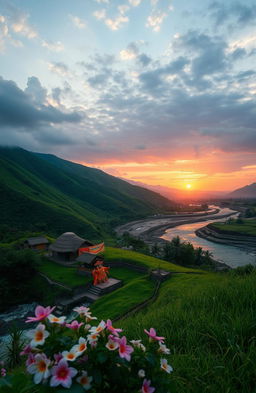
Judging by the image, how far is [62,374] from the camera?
5.72 feet

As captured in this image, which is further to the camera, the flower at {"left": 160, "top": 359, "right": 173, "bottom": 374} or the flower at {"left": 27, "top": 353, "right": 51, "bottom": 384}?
the flower at {"left": 160, "top": 359, "right": 173, "bottom": 374}

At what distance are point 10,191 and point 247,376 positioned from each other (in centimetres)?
9259

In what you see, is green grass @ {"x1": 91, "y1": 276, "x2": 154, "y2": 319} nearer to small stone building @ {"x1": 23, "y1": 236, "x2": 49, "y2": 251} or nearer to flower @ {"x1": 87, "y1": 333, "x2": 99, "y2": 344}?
flower @ {"x1": 87, "y1": 333, "x2": 99, "y2": 344}

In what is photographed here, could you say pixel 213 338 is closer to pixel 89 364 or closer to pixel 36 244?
pixel 89 364

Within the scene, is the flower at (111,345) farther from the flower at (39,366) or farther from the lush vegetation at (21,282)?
the lush vegetation at (21,282)

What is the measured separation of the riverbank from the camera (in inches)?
2662

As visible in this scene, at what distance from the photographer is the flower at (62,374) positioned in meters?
1.66

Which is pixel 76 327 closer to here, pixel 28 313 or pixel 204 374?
pixel 204 374

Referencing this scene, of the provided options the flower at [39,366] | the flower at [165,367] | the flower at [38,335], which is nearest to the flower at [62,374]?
the flower at [39,366]

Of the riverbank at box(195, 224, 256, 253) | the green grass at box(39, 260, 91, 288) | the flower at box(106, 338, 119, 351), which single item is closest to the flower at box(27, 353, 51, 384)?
the flower at box(106, 338, 119, 351)

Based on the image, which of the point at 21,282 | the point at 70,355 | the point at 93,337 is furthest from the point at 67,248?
the point at 70,355

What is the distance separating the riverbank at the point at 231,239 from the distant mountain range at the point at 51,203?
39486mm

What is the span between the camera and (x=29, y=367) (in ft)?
5.93

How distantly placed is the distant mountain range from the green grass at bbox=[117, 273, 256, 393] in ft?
229
